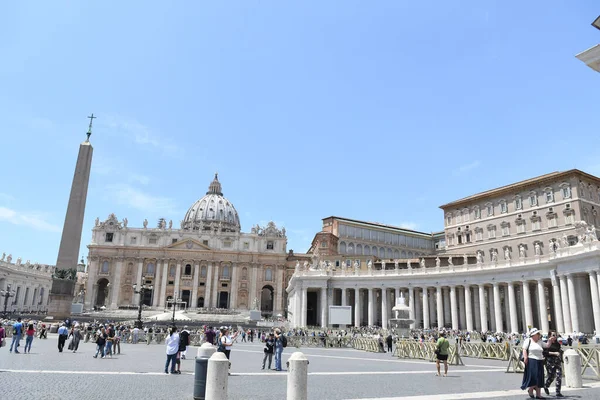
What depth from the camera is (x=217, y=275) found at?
316 feet

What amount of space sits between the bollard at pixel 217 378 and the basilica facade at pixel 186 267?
85.2 metres

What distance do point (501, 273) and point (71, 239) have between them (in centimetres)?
3866

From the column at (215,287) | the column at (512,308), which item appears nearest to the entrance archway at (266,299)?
the column at (215,287)

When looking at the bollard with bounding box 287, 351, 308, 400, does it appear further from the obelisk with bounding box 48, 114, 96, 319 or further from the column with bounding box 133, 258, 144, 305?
the column with bounding box 133, 258, 144, 305

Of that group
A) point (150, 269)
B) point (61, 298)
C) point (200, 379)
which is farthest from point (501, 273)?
point (150, 269)

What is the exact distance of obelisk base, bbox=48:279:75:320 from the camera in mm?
30172

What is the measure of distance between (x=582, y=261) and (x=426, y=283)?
1733cm

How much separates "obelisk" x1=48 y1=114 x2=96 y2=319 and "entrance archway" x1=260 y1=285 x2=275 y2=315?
230 ft

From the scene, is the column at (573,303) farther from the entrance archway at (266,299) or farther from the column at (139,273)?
the column at (139,273)

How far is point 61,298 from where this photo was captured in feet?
102

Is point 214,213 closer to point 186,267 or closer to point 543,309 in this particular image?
point 186,267

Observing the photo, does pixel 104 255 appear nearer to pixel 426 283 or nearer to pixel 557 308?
pixel 426 283

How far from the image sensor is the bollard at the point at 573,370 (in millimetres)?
11344

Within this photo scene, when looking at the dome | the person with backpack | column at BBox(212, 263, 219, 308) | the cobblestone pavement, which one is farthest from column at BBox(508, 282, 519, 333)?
the dome
